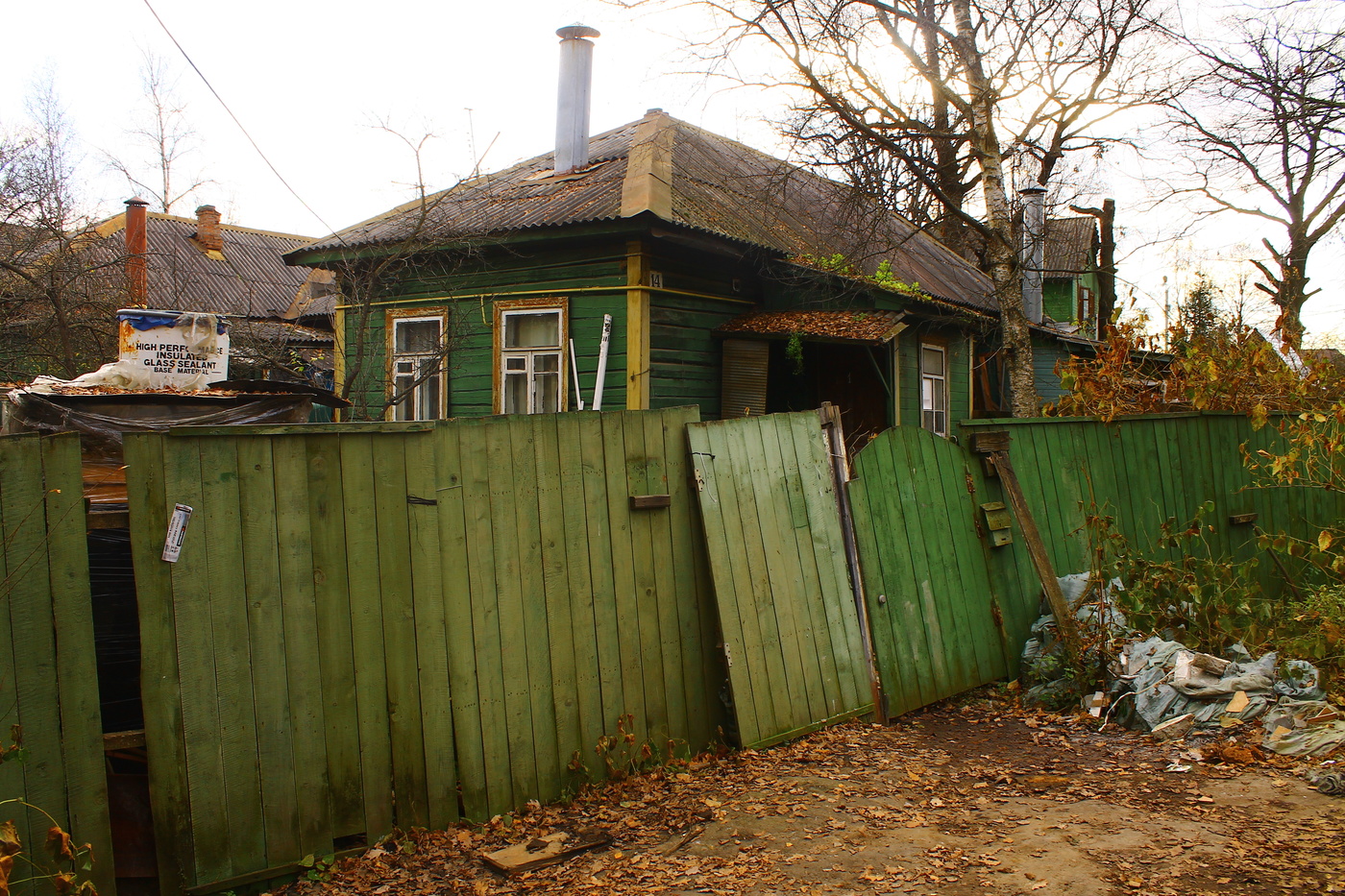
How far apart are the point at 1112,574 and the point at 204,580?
5598 mm

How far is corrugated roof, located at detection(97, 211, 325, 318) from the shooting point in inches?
1055

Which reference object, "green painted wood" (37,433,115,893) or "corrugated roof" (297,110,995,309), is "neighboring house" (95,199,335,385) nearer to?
"corrugated roof" (297,110,995,309)

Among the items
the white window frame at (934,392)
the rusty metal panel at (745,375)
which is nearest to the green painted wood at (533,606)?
the rusty metal panel at (745,375)

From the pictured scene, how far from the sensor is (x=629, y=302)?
389 inches

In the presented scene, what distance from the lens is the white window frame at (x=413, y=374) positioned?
11.4 metres

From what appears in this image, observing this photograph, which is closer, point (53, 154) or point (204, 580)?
point (204, 580)

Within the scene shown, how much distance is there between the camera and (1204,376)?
8.04 metres

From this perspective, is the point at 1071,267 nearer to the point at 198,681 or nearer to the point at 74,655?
the point at 198,681

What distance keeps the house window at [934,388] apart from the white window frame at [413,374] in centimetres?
658

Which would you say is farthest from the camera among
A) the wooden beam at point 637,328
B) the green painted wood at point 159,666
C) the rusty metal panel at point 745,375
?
the rusty metal panel at point 745,375

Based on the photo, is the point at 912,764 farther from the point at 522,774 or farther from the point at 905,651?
the point at 522,774

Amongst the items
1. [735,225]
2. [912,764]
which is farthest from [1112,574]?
[735,225]

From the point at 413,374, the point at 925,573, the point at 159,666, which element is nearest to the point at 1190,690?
the point at 925,573

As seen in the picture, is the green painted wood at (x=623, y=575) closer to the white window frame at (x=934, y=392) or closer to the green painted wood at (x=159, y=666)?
the green painted wood at (x=159, y=666)
